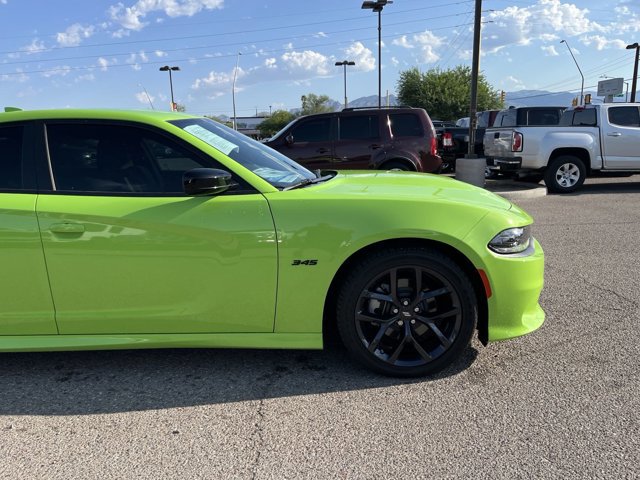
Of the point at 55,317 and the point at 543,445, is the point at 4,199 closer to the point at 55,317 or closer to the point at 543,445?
the point at 55,317

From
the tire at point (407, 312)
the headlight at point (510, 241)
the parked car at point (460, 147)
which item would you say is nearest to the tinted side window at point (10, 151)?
the tire at point (407, 312)

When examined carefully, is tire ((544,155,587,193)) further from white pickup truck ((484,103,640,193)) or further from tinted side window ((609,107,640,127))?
tinted side window ((609,107,640,127))

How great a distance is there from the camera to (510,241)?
304 cm

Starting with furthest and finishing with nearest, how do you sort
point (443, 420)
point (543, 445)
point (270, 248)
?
point (270, 248)
point (443, 420)
point (543, 445)

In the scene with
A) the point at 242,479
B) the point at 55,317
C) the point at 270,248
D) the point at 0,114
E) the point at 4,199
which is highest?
the point at 0,114

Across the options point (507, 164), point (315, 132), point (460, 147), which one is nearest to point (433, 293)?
point (315, 132)

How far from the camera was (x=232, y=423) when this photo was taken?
2699 millimetres

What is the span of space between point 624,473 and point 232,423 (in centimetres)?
188

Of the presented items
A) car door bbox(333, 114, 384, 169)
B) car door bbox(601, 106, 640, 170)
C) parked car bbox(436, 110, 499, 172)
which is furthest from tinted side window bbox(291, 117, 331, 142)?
car door bbox(601, 106, 640, 170)

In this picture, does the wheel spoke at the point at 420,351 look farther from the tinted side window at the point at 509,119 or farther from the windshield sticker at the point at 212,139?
the tinted side window at the point at 509,119

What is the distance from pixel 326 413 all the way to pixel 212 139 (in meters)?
1.83

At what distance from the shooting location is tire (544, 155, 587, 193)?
10633 mm

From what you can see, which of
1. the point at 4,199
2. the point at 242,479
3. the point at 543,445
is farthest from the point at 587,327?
the point at 4,199

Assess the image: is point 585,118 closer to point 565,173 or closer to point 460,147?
point 565,173
